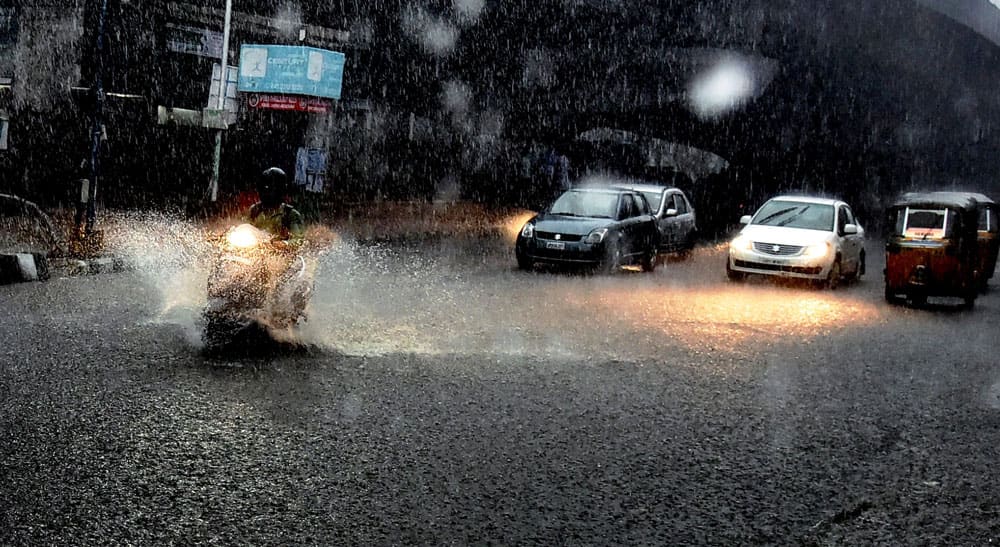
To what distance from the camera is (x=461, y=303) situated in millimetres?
12617

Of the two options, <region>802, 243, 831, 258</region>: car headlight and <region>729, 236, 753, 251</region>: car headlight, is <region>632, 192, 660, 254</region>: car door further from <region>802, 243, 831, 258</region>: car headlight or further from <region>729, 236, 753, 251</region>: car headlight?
<region>802, 243, 831, 258</region>: car headlight

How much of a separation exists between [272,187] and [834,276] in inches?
427

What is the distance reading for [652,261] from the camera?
61.2 feet

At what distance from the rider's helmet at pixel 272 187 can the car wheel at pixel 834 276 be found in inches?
409

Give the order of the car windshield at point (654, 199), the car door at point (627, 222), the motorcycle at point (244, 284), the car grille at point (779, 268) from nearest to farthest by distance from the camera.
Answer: the motorcycle at point (244, 284) → the car grille at point (779, 268) → the car door at point (627, 222) → the car windshield at point (654, 199)

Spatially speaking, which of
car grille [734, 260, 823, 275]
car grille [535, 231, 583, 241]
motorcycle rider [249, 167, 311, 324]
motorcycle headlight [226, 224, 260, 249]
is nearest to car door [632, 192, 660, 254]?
car grille [535, 231, 583, 241]

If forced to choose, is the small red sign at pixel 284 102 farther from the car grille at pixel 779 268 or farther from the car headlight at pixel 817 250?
the car headlight at pixel 817 250

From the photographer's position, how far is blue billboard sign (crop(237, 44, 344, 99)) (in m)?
33.7

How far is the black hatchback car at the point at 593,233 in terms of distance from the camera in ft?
55.9

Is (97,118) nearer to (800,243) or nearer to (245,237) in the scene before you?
(245,237)

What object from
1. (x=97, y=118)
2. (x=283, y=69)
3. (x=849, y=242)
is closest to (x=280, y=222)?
(x=97, y=118)

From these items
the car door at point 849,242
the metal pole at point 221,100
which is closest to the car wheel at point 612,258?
the car door at point 849,242

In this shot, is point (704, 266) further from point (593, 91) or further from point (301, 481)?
point (593, 91)

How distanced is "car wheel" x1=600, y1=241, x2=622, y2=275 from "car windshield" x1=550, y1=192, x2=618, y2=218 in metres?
0.87
